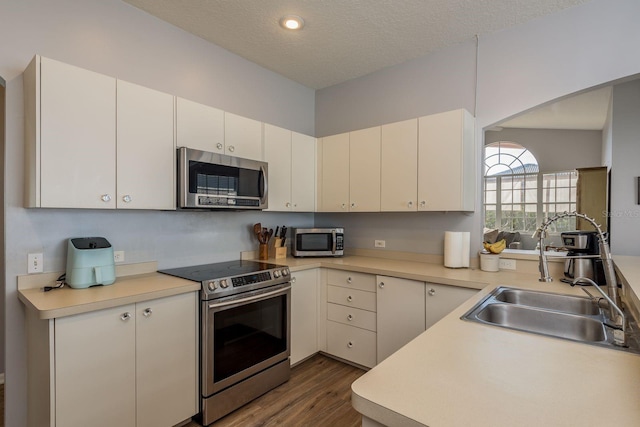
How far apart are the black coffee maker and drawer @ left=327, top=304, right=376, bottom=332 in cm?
140

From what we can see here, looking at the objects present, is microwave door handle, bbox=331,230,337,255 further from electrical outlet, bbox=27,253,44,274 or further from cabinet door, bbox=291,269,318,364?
electrical outlet, bbox=27,253,44,274

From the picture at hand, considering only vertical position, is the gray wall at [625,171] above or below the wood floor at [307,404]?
above

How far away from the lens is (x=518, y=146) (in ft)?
20.8

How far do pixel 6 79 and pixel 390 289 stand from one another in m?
2.81

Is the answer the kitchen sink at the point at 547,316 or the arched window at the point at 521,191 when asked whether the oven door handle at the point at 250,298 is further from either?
the arched window at the point at 521,191

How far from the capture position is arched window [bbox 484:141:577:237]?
5.81 meters

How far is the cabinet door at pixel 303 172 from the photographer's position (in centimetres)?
316

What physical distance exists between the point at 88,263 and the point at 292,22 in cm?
216

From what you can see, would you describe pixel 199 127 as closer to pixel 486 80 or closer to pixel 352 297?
pixel 352 297

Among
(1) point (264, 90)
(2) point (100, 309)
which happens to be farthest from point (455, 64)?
(2) point (100, 309)

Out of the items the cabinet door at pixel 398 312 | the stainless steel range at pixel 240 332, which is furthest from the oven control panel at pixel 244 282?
the cabinet door at pixel 398 312

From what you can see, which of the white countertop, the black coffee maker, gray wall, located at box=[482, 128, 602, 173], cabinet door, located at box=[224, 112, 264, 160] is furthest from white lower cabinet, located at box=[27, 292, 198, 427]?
gray wall, located at box=[482, 128, 602, 173]

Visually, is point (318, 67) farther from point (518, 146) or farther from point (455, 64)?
point (518, 146)

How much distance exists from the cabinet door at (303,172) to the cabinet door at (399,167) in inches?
31.3
